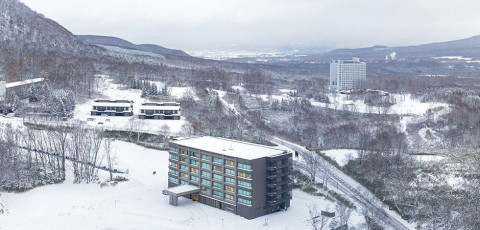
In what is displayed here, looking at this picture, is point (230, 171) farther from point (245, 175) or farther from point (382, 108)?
point (382, 108)

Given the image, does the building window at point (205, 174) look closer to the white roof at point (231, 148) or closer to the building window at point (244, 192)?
the white roof at point (231, 148)

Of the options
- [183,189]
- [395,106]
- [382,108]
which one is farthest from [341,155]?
[395,106]

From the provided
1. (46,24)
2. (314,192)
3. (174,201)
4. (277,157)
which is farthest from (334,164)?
(46,24)

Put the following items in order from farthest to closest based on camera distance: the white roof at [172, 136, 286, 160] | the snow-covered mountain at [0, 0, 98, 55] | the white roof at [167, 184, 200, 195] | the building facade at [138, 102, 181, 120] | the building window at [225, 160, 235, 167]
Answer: the snow-covered mountain at [0, 0, 98, 55] < the building facade at [138, 102, 181, 120] < the white roof at [167, 184, 200, 195] < the white roof at [172, 136, 286, 160] < the building window at [225, 160, 235, 167]

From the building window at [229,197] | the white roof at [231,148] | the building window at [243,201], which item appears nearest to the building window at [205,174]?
the white roof at [231,148]

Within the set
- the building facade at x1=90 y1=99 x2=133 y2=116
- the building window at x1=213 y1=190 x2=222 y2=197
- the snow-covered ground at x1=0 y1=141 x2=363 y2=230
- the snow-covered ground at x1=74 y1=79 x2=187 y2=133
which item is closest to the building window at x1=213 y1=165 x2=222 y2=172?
the building window at x1=213 y1=190 x2=222 y2=197

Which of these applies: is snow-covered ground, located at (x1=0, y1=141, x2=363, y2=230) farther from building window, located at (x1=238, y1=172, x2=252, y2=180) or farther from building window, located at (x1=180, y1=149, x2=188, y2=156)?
building window, located at (x1=180, y1=149, x2=188, y2=156)

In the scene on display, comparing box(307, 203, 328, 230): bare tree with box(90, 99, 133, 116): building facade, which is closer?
box(307, 203, 328, 230): bare tree

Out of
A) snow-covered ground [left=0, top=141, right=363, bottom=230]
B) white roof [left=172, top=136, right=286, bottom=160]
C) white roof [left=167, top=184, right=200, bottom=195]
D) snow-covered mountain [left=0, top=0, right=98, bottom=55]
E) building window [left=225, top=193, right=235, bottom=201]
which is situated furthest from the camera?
snow-covered mountain [left=0, top=0, right=98, bottom=55]
